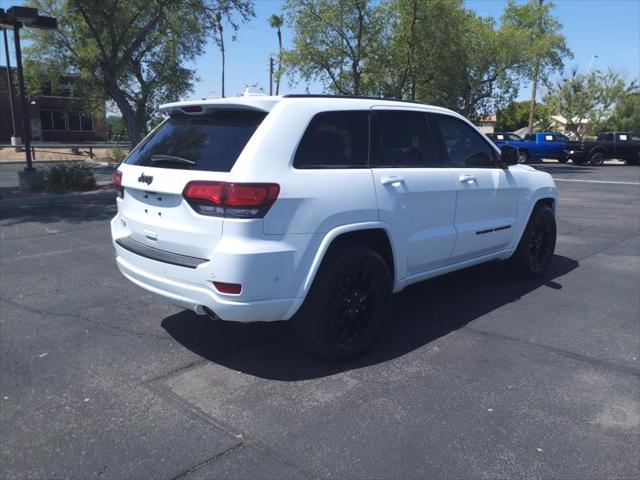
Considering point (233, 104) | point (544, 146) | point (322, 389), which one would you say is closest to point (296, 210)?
point (233, 104)

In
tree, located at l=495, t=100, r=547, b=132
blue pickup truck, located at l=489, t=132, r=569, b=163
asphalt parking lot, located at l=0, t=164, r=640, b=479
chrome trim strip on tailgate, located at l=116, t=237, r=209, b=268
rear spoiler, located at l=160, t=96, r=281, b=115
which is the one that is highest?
tree, located at l=495, t=100, r=547, b=132

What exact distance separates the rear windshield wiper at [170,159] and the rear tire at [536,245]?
12.6ft

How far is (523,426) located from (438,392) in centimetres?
57

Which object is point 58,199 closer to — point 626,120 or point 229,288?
point 229,288

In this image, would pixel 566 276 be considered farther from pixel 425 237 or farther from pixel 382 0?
pixel 382 0

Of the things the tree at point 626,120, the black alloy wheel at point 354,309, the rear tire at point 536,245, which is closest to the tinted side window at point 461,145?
the rear tire at point 536,245

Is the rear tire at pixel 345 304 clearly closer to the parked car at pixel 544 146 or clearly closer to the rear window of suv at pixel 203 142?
the rear window of suv at pixel 203 142

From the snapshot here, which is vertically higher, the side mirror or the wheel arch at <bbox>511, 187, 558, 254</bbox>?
the side mirror

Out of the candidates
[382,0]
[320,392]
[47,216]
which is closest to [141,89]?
[382,0]

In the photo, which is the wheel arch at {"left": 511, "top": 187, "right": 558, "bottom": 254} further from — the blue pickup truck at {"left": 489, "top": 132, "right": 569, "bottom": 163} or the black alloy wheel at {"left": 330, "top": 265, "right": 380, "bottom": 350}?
the blue pickup truck at {"left": 489, "top": 132, "right": 569, "bottom": 163}

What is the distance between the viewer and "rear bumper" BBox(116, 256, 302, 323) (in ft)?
11.4

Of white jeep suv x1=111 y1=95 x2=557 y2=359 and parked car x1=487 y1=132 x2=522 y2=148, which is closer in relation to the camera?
white jeep suv x1=111 y1=95 x2=557 y2=359

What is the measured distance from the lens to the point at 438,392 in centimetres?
359

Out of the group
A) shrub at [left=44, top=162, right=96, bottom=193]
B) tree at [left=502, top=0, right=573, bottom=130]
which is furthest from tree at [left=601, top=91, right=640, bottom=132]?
shrub at [left=44, top=162, right=96, bottom=193]
